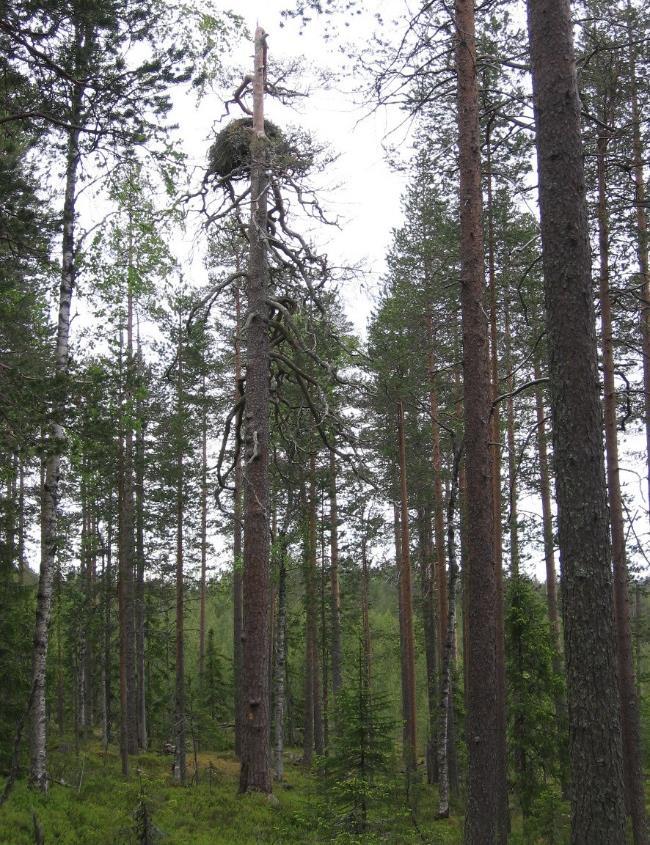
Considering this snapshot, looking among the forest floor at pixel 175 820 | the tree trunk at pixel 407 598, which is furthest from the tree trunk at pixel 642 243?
the forest floor at pixel 175 820

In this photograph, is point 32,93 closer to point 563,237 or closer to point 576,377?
point 563,237

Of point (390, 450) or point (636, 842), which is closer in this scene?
point (636, 842)

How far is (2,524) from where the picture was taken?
48.5 ft

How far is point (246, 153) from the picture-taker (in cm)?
1140

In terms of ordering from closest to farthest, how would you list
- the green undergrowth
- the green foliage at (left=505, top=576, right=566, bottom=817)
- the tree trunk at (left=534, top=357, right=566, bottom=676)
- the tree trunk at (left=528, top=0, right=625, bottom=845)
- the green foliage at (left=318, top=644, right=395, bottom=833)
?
the tree trunk at (left=528, top=0, right=625, bottom=845), the green undergrowth, the green foliage at (left=318, top=644, right=395, bottom=833), the green foliage at (left=505, top=576, right=566, bottom=817), the tree trunk at (left=534, top=357, right=566, bottom=676)

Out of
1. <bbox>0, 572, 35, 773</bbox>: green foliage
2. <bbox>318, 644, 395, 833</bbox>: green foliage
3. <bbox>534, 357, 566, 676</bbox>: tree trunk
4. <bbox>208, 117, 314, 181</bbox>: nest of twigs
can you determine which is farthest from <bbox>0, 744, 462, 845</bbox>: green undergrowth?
<bbox>208, 117, 314, 181</bbox>: nest of twigs

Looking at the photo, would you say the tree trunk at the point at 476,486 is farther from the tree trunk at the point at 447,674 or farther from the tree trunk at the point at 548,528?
the tree trunk at the point at 548,528

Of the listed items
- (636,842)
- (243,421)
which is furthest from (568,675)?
(636,842)

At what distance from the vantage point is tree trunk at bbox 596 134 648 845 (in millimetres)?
11352

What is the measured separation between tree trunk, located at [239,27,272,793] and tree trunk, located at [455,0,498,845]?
3487mm

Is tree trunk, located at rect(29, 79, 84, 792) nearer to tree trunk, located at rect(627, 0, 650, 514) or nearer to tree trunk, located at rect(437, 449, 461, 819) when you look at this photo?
tree trunk, located at rect(437, 449, 461, 819)

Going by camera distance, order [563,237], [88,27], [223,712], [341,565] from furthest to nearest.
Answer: [223,712] < [341,565] < [88,27] < [563,237]

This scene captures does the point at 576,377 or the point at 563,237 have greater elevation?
the point at 563,237

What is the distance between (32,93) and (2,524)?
31.8ft
